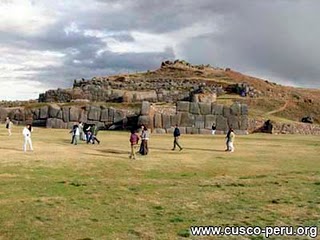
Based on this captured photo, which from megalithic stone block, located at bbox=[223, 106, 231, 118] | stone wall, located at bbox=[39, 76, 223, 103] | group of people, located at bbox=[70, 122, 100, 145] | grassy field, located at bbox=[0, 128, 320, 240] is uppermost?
stone wall, located at bbox=[39, 76, 223, 103]

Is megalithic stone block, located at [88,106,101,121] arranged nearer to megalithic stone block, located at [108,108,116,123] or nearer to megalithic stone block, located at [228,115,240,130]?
megalithic stone block, located at [108,108,116,123]

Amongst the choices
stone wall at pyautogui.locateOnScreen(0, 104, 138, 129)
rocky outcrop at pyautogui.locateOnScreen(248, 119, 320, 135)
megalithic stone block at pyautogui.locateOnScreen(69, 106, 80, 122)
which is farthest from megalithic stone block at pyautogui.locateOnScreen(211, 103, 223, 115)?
megalithic stone block at pyautogui.locateOnScreen(69, 106, 80, 122)

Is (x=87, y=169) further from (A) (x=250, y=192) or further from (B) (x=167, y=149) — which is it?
(B) (x=167, y=149)

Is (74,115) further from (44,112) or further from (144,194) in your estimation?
(144,194)

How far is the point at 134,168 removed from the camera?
21859 mm

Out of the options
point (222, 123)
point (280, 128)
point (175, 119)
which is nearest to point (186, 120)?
point (175, 119)

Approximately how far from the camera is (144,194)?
16.0m

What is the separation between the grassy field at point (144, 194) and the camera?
12469mm

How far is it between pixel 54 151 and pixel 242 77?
71988mm

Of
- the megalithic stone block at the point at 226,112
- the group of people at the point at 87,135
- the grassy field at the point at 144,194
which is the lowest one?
the grassy field at the point at 144,194

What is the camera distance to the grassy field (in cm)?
1247

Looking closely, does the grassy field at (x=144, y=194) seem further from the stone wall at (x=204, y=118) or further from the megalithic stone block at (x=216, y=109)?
the megalithic stone block at (x=216, y=109)

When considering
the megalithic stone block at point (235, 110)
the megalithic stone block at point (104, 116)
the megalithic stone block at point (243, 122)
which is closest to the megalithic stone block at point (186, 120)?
the megalithic stone block at point (235, 110)

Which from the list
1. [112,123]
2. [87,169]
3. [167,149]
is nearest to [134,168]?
[87,169]
